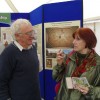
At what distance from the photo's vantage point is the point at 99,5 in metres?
7.32

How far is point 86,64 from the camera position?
1942 millimetres

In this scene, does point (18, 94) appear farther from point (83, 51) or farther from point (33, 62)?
point (83, 51)

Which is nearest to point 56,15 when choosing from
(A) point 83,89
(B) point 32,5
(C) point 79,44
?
(C) point 79,44

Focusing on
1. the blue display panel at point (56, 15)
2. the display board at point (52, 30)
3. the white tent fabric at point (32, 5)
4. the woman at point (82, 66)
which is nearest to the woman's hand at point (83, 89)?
the woman at point (82, 66)

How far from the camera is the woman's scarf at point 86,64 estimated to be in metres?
1.92

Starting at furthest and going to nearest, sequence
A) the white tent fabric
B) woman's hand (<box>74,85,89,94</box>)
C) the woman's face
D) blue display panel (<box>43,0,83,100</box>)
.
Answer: the white tent fabric → blue display panel (<box>43,0,83,100</box>) → the woman's face → woman's hand (<box>74,85,89,94</box>)

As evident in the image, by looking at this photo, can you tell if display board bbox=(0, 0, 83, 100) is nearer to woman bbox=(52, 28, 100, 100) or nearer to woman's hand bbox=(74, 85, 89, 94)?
woman bbox=(52, 28, 100, 100)

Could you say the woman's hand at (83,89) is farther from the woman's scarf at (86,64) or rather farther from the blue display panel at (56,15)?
the blue display panel at (56,15)

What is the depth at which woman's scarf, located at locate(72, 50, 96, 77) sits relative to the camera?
6.31 ft

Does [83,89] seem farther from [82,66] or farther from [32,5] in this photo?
[32,5]

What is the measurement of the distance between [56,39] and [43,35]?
279 mm

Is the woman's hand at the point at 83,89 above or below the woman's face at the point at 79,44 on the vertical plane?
below

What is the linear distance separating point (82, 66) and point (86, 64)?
42 millimetres

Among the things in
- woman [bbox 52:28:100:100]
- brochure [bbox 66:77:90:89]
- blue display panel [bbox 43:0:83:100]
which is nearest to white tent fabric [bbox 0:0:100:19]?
blue display panel [bbox 43:0:83:100]
